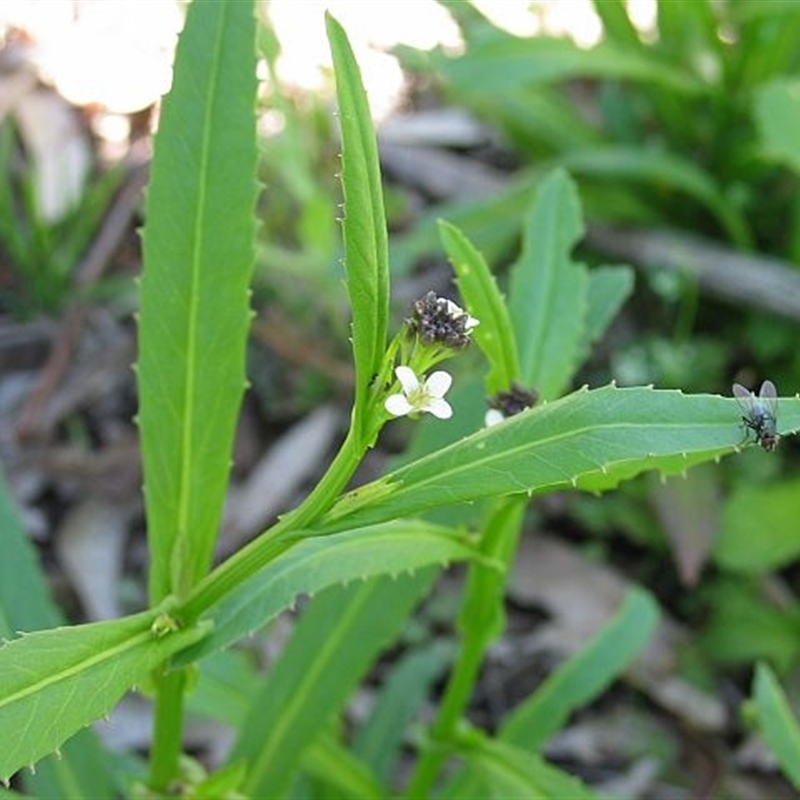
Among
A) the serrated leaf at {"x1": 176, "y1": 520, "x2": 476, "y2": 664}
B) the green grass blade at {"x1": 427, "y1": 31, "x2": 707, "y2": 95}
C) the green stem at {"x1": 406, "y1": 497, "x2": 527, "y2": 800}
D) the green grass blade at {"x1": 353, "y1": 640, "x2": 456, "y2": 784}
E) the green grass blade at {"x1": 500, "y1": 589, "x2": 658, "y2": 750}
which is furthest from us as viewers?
the green grass blade at {"x1": 427, "y1": 31, "x2": 707, "y2": 95}

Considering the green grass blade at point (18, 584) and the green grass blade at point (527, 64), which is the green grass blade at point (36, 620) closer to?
the green grass blade at point (18, 584)

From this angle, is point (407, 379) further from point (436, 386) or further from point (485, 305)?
point (485, 305)

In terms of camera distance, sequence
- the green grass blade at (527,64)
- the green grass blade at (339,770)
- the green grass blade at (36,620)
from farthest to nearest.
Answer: the green grass blade at (527,64), the green grass blade at (339,770), the green grass blade at (36,620)

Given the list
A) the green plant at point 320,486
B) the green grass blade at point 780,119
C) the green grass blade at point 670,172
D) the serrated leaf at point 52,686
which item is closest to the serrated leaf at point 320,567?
the green plant at point 320,486

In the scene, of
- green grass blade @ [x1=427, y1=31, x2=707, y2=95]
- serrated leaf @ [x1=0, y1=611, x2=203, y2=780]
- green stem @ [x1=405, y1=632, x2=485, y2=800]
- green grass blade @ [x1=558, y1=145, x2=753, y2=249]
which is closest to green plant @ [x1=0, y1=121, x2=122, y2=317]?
green grass blade @ [x1=427, y1=31, x2=707, y2=95]

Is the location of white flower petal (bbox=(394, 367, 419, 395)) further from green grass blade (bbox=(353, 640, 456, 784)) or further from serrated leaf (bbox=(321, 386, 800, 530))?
green grass blade (bbox=(353, 640, 456, 784))

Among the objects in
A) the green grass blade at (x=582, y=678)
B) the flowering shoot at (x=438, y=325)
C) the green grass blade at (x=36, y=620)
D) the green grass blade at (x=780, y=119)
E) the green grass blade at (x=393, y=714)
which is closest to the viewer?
the flowering shoot at (x=438, y=325)
